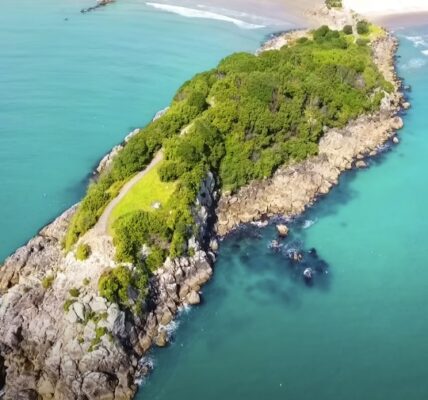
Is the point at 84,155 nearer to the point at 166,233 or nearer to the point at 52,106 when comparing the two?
the point at 52,106

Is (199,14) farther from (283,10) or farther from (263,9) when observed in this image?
(283,10)

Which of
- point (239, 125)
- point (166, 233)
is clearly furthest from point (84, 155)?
point (166, 233)

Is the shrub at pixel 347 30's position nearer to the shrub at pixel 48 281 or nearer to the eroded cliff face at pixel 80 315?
the eroded cliff face at pixel 80 315

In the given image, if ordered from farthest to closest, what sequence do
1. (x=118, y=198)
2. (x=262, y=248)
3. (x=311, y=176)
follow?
(x=311, y=176) → (x=262, y=248) → (x=118, y=198)

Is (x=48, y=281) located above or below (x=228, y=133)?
below

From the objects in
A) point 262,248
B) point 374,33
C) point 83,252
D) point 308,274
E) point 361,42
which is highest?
point 361,42

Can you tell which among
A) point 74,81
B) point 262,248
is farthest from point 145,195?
point 74,81
